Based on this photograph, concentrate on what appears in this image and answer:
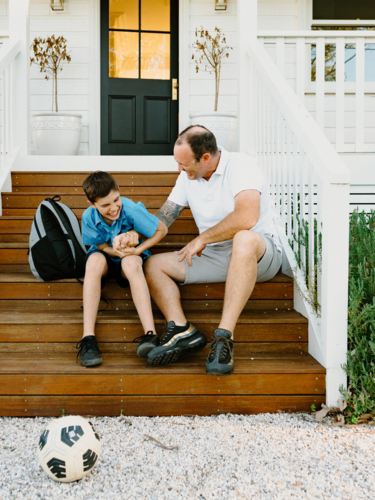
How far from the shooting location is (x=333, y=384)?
178 centimetres

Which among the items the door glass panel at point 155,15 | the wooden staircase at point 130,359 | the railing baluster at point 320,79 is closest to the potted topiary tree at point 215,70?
the door glass panel at point 155,15

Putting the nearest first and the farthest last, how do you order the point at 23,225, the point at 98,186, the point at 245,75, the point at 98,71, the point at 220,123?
the point at 98,186 → the point at 23,225 → the point at 245,75 → the point at 220,123 → the point at 98,71

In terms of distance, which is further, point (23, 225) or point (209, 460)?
point (23, 225)

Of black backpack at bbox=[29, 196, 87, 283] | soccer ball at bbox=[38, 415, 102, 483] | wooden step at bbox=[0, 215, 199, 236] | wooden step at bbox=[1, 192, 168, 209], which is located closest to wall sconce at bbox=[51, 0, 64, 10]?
wooden step at bbox=[1, 192, 168, 209]

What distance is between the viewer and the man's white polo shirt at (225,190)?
204 cm

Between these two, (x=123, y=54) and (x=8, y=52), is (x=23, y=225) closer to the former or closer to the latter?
(x=8, y=52)

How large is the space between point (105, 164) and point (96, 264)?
5.40 ft

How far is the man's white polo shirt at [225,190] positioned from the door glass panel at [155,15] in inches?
123

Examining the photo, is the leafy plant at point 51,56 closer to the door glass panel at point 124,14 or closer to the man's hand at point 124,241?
the door glass panel at point 124,14

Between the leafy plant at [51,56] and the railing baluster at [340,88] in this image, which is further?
the leafy plant at [51,56]

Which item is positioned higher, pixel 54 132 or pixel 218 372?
pixel 54 132

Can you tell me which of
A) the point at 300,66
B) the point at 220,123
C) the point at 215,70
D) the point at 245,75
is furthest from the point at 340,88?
the point at 215,70

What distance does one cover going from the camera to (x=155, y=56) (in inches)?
184

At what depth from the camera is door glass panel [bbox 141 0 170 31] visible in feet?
15.1
